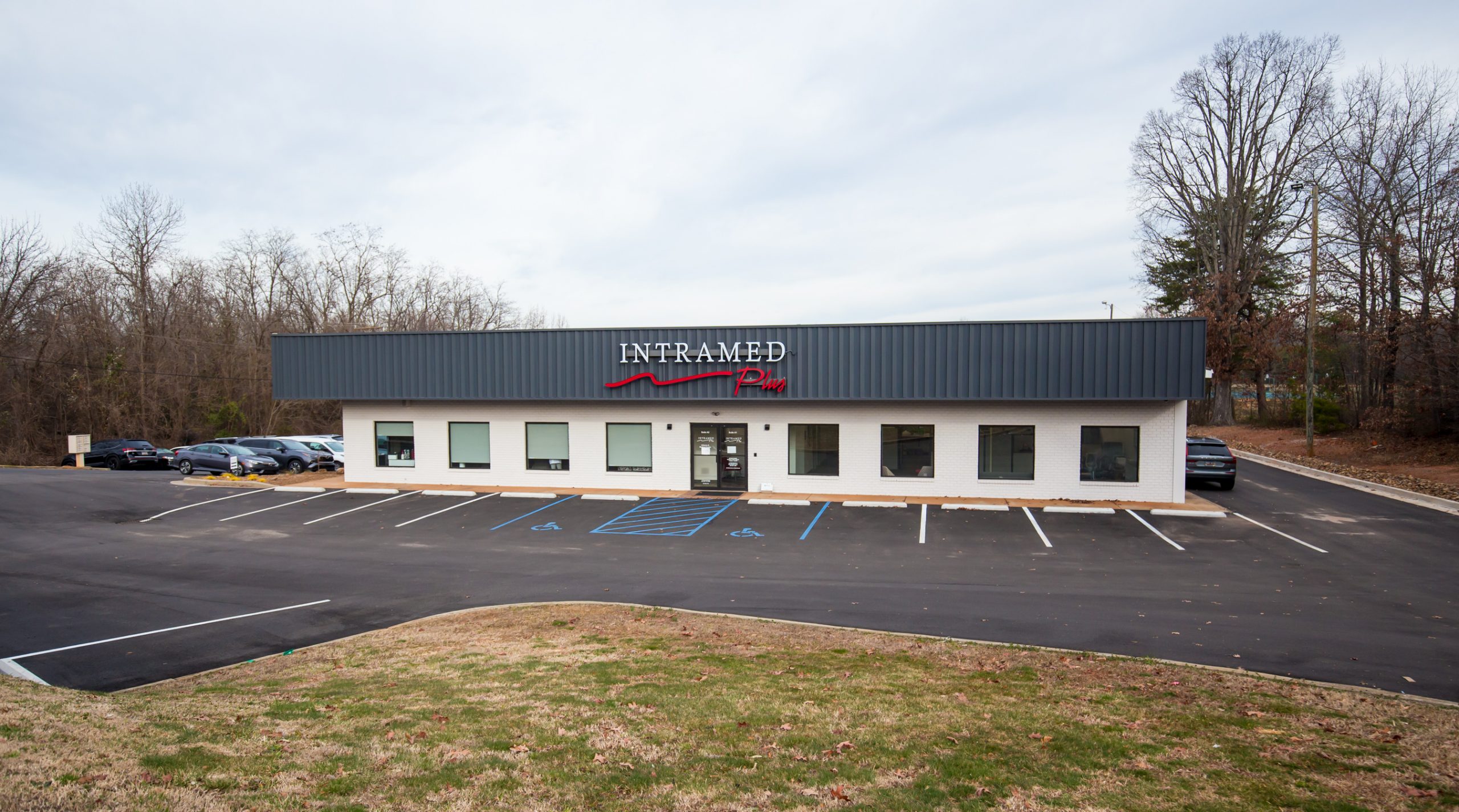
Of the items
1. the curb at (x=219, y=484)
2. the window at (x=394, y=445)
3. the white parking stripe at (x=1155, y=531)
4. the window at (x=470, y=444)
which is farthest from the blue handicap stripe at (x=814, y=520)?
the curb at (x=219, y=484)

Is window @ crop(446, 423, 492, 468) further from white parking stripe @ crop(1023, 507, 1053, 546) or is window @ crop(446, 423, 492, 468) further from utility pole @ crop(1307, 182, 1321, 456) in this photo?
utility pole @ crop(1307, 182, 1321, 456)

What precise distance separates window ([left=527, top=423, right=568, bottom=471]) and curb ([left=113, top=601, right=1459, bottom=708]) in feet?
41.5

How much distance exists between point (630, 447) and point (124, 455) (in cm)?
2775

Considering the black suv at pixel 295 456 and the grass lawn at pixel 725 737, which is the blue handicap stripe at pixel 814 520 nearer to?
the grass lawn at pixel 725 737

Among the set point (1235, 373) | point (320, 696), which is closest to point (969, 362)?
point (320, 696)

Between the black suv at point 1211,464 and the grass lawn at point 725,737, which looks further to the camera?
the black suv at point 1211,464

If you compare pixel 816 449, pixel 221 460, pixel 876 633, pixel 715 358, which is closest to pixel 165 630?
pixel 876 633

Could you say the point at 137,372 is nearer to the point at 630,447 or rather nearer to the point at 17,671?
the point at 630,447

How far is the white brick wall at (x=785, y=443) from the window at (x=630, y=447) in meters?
0.19

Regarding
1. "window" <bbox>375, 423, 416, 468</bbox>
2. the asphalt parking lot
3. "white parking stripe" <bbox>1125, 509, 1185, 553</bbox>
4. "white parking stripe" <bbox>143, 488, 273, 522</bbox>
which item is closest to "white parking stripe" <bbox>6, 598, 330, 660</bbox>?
the asphalt parking lot

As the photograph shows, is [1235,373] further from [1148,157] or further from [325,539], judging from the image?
[325,539]

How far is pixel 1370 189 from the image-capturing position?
3428cm

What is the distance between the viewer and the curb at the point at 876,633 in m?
7.29

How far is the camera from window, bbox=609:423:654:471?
23766mm
